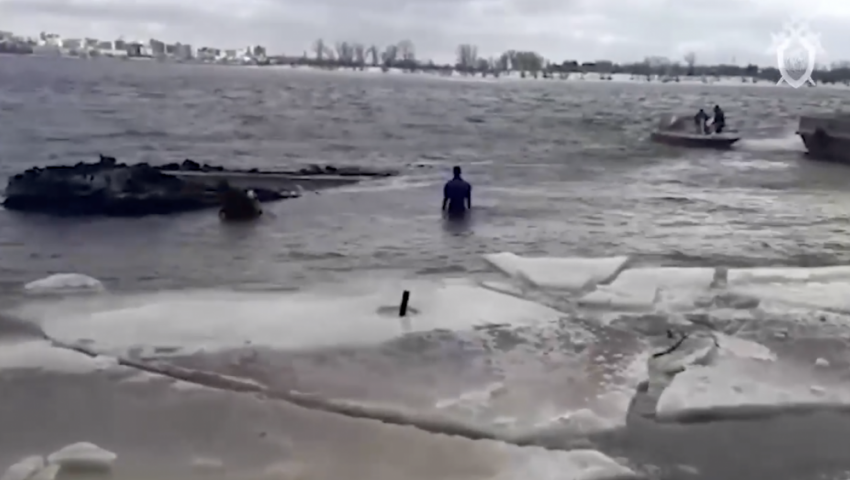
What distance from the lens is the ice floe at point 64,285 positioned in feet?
38.8

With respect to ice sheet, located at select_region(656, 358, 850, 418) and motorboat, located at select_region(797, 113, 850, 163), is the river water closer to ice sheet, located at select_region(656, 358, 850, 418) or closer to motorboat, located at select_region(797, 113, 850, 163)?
ice sheet, located at select_region(656, 358, 850, 418)

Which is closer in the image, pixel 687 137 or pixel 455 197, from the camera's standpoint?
pixel 455 197

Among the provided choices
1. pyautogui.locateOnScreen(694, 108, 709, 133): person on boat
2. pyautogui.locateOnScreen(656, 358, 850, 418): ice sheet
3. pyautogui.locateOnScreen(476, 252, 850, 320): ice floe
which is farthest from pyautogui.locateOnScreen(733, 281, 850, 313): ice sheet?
pyautogui.locateOnScreen(694, 108, 709, 133): person on boat

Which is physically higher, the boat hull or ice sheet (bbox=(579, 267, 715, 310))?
ice sheet (bbox=(579, 267, 715, 310))

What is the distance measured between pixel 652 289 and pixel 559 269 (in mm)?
1528

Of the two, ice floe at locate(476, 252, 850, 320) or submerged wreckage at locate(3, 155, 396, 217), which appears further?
submerged wreckage at locate(3, 155, 396, 217)

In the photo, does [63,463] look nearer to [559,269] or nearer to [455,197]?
[559,269]

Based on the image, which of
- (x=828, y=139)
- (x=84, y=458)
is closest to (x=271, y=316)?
(x=84, y=458)

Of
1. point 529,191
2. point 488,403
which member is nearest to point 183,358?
point 488,403

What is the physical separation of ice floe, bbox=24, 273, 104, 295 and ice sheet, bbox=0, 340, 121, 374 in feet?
8.89

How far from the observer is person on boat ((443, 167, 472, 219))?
19.0 meters

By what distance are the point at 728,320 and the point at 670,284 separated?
1750mm

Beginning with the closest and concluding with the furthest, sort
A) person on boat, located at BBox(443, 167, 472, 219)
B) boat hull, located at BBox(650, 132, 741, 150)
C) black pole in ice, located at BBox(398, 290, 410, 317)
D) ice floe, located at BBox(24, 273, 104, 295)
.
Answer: black pole in ice, located at BBox(398, 290, 410, 317) < ice floe, located at BBox(24, 273, 104, 295) < person on boat, located at BBox(443, 167, 472, 219) < boat hull, located at BBox(650, 132, 741, 150)

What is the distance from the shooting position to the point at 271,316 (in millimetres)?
10547
